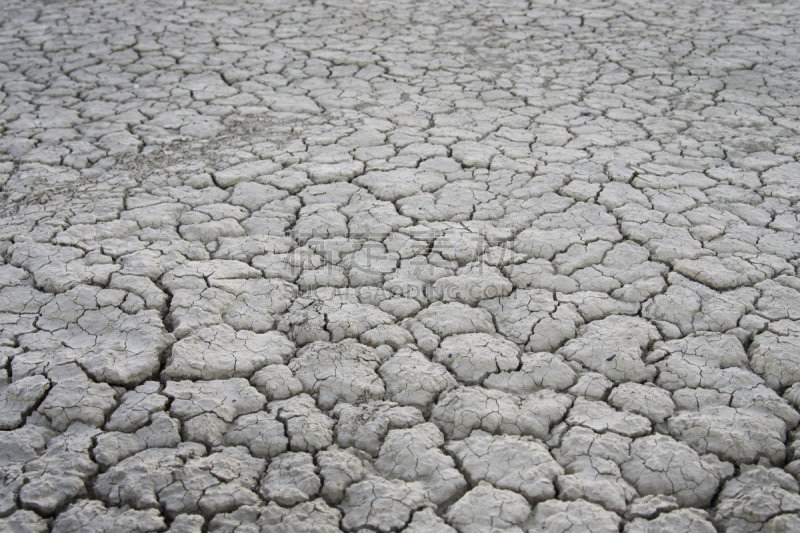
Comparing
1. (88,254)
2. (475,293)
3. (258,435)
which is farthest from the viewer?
(88,254)

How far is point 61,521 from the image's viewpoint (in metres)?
1.64

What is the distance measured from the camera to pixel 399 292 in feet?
8.27

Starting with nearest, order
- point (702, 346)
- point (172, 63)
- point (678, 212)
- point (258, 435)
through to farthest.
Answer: point (258, 435)
point (702, 346)
point (678, 212)
point (172, 63)

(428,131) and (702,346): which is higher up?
(428,131)

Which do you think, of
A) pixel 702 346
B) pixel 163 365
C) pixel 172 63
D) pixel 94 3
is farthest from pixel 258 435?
pixel 94 3

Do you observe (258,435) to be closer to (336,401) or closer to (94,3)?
(336,401)

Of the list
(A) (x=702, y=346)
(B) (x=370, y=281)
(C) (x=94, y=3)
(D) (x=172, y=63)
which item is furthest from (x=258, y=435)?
(C) (x=94, y=3)

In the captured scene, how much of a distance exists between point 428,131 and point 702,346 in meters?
2.07

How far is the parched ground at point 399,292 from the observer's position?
1752 millimetres

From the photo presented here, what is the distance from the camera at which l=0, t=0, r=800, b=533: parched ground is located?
1752 millimetres

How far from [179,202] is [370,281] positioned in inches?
44.3

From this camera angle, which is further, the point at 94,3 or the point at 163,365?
the point at 94,3

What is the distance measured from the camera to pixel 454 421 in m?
1.96

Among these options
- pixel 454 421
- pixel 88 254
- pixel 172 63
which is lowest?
pixel 454 421
